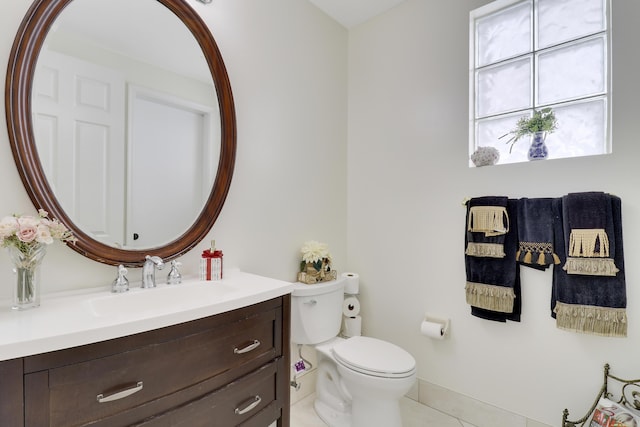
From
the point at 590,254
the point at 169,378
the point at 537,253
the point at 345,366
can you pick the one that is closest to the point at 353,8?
the point at 537,253

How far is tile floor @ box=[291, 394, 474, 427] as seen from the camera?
1.83 meters

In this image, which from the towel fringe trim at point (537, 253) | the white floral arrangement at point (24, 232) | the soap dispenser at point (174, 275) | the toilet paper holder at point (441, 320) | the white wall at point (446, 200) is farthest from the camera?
the toilet paper holder at point (441, 320)

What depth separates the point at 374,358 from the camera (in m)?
1.62

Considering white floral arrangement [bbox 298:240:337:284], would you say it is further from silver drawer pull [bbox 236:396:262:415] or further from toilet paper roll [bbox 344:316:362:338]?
silver drawer pull [bbox 236:396:262:415]

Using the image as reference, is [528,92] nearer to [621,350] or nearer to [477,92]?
[477,92]

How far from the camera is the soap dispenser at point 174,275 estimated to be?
4.41 ft

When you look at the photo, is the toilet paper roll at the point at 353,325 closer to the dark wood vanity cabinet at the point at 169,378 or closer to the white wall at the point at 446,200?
the white wall at the point at 446,200

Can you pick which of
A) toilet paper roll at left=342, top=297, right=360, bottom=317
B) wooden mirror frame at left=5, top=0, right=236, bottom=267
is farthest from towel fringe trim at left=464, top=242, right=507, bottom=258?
wooden mirror frame at left=5, top=0, right=236, bottom=267

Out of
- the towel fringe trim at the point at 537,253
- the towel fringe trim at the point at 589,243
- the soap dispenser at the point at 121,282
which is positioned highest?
the towel fringe trim at the point at 589,243

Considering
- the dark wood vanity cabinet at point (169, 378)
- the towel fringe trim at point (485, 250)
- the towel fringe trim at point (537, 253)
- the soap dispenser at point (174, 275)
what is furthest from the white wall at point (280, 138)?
the towel fringe trim at point (537, 253)

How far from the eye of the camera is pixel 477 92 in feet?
6.40

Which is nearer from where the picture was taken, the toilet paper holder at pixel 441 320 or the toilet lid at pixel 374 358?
the toilet lid at pixel 374 358

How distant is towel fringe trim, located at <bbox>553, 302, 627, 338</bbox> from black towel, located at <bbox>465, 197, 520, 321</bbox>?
0.68 ft

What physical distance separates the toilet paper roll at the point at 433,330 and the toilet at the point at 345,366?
275 mm
